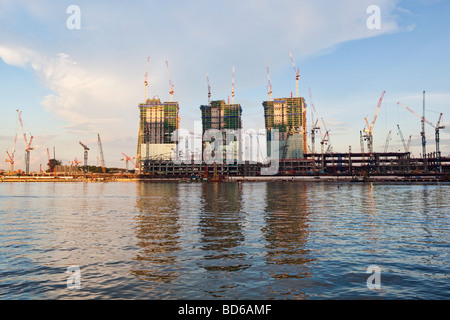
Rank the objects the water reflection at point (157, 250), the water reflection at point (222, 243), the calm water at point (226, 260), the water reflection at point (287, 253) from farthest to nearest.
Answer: the water reflection at point (222, 243), the water reflection at point (157, 250), the water reflection at point (287, 253), the calm water at point (226, 260)

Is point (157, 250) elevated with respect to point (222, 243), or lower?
elevated

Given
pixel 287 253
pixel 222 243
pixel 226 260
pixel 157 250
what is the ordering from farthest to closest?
1. pixel 222 243
2. pixel 157 250
3. pixel 287 253
4. pixel 226 260

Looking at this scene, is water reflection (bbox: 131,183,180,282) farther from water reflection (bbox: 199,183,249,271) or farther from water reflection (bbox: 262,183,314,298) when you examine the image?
water reflection (bbox: 262,183,314,298)

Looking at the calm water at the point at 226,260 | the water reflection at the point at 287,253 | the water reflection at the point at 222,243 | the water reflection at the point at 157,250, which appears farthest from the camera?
the water reflection at the point at 222,243

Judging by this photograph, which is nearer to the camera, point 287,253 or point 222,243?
point 287,253

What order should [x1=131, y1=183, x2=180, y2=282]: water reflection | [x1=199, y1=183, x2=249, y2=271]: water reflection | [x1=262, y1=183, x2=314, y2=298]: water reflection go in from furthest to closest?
[x1=199, y1=183, x2=249, y2=271]: water reflection
[x1=131, y1=183, x2=180, y2=282]: water reflection
[x1=262, y1=183, x2=314, y2=298]: water reflection

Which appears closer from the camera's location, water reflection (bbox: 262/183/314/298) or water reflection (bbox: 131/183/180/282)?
water reflection (bbox: 262/183/314/298)

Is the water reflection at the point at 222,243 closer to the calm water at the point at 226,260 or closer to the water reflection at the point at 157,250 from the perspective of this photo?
the calm water at the point at 226,260

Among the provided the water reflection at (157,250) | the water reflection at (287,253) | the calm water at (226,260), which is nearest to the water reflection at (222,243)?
the calm water at (226,260)

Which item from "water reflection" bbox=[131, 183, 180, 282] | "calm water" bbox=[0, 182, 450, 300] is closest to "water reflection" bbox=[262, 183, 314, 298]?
"calm water" bbox=[0, 182, 450, 300]

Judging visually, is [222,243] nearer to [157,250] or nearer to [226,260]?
[157,250]

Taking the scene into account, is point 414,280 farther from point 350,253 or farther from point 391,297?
point 350,253

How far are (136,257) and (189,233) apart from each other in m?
11.4

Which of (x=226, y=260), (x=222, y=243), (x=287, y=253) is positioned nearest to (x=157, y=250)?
(x=222, y=243)
